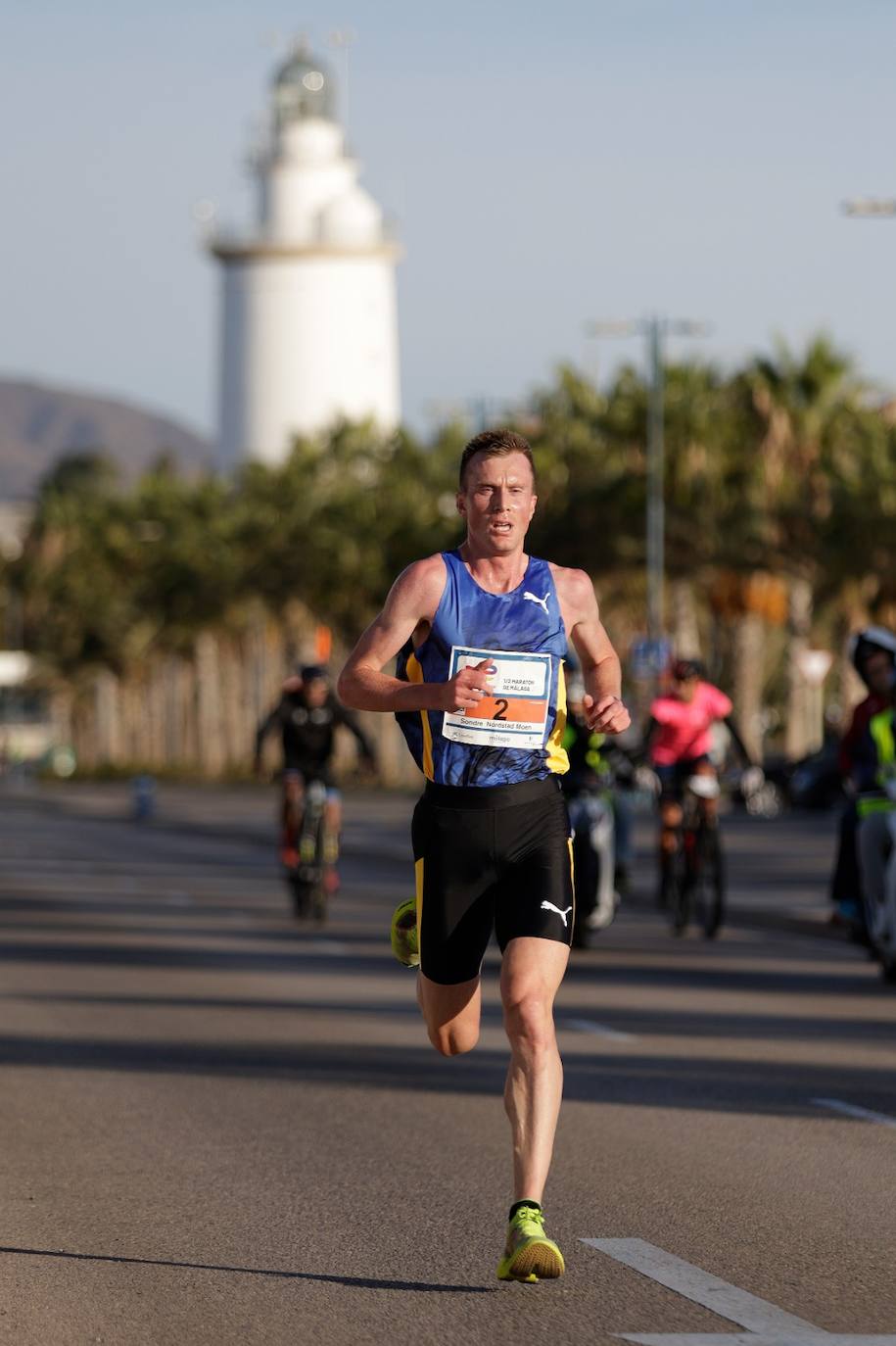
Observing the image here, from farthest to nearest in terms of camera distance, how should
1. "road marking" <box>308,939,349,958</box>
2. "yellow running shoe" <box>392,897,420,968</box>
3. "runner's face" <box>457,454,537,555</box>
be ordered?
"road marking" <box>308,939,349,958</box>
"yellow running shoe" <box>392,897,420,968</box>
"runner's face" <box>457,454,537,555</box>

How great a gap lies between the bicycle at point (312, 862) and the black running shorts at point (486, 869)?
14.0m

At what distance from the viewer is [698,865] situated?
1959 cm

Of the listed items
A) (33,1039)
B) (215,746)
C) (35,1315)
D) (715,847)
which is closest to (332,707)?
(715,847)

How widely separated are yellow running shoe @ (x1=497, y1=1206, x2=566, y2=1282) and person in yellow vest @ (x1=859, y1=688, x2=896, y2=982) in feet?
27.2

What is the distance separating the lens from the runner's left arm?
24.5 ft

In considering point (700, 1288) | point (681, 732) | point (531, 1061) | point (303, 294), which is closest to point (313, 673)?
point (681, 732)

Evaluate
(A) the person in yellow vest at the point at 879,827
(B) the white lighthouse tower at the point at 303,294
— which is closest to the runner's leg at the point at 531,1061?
(A) the person in yellow vest at the point at 879,827

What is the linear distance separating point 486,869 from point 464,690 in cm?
57

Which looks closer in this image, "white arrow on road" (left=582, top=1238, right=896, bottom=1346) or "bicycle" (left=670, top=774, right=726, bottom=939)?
"white arrow on road" (left=582, top=1238, right=896, bottom=1346)

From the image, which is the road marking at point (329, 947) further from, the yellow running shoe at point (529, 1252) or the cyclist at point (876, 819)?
the yellow running shoe at point (529, 1252)

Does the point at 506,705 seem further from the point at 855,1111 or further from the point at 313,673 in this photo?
the point at 313,673

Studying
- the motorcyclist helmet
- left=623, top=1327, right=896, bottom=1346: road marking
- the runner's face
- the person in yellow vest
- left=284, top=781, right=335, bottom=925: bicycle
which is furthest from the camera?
left=284, top=781, right=335, bottom=925: bicycle

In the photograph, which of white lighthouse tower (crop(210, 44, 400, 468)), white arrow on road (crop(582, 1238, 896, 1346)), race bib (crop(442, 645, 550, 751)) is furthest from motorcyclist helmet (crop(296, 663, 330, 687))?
white lighthouse tower (crop(210, 44, 400, 468))

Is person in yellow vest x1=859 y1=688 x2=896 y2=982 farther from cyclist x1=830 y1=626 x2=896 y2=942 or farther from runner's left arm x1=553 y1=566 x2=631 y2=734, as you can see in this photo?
runner's left arm x1=553 y1=566 x2=631 y2=734
